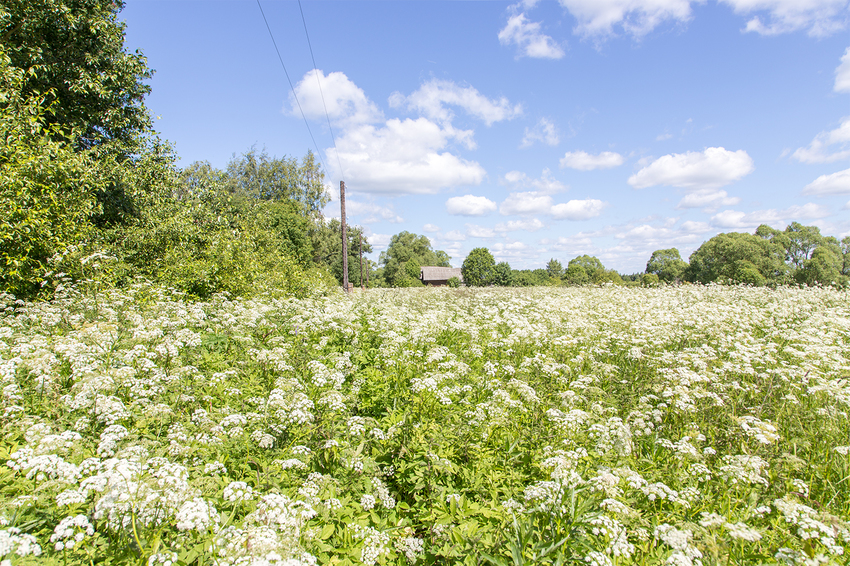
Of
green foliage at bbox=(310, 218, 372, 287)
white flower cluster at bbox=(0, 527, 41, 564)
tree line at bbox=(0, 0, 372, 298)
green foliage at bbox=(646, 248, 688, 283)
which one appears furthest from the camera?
A: green foliage at bbox=(646, 248, 688, 283)

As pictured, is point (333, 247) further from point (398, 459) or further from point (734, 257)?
point (734, 257)

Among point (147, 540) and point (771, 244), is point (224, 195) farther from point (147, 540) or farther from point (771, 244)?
point (771, 244)

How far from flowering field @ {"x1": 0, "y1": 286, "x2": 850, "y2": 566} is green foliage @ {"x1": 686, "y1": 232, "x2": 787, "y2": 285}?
2264 inches

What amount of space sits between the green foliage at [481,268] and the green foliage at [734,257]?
112ft

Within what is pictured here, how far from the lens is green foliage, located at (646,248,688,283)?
10242 centimetres

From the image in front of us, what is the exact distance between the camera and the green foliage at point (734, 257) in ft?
175

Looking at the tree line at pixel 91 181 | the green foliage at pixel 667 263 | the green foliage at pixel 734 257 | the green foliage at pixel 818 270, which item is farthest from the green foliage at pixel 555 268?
the tree line at pixel 91 181

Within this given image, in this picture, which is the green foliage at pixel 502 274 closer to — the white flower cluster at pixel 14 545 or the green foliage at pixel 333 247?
the green foliage at pixel 333 247

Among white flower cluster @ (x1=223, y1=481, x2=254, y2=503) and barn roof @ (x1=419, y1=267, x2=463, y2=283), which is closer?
white flower cluster @ (x1=223, y1=481, x2=254, y2=503)

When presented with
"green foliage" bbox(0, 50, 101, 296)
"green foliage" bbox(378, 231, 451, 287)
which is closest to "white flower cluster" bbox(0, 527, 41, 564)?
"green foliage" bbox(0, 50, 101, 296)

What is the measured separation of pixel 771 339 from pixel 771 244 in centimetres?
7290

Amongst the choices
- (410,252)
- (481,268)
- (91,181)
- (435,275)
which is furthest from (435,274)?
(91,181)

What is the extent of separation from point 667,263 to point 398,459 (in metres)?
126

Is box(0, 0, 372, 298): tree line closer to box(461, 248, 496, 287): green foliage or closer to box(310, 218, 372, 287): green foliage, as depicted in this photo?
box(310, 218, 372, 287): green foliage
